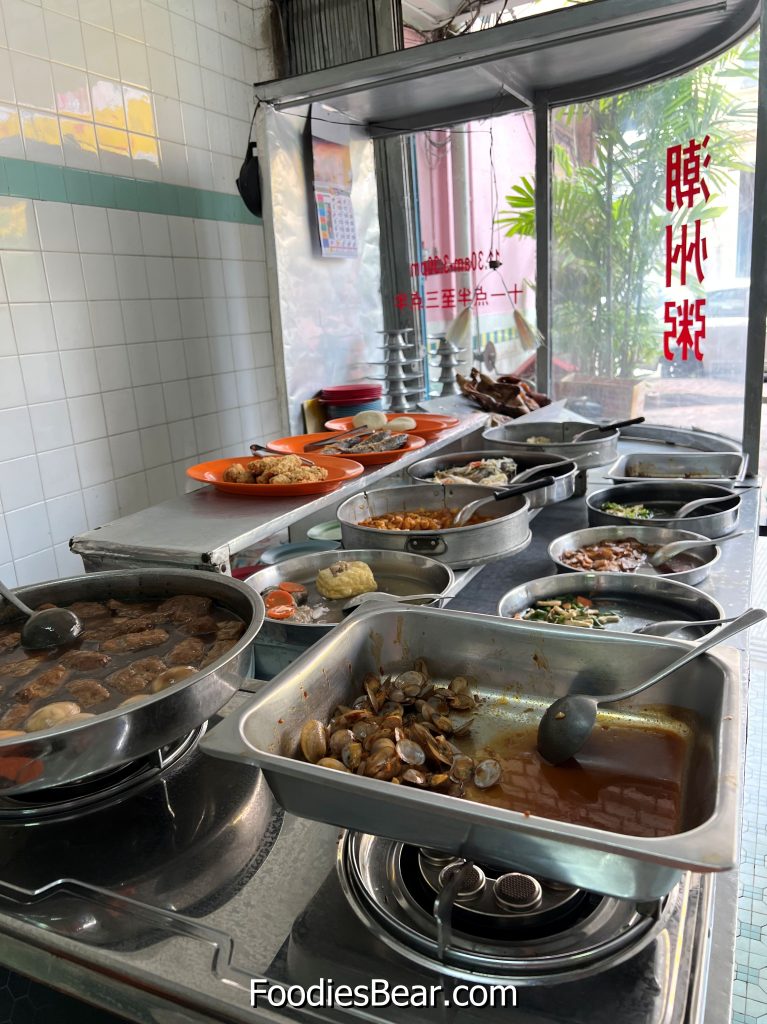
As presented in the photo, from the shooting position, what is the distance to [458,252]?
3.92 metres

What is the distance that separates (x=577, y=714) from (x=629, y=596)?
806 millimetres

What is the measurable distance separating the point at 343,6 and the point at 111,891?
400cm

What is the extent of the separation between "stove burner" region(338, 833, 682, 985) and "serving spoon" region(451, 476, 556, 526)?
3.63 ft

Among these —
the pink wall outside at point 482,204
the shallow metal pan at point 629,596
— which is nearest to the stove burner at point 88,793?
the shallow metal pan at point 629,596

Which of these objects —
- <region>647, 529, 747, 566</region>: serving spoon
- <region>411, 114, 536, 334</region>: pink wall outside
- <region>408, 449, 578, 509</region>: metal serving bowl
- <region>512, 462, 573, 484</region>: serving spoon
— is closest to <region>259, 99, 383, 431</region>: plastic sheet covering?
<region>411, 114, 536, 334</region>: pink wall outside

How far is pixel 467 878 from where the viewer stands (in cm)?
82

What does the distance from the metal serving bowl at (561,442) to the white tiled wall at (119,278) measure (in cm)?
150

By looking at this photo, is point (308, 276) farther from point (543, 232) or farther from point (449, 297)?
point (543, 232)

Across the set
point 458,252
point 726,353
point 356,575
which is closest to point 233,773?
point 356,575

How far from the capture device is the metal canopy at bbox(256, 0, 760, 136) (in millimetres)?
2311

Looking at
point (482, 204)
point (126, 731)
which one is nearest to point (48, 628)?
point (126, 731)

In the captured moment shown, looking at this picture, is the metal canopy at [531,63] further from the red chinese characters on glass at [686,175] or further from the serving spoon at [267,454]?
the serving spoon at [267,454]

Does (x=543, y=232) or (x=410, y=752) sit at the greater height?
(x=543, y=232)

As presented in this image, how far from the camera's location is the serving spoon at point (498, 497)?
1.88m
